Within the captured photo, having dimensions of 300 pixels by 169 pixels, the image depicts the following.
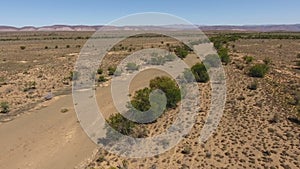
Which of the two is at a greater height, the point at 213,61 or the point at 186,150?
the point at 213,61

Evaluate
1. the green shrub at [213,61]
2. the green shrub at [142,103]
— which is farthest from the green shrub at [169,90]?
the green shrub at [213,61]

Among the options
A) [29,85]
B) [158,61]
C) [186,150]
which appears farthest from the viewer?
[158,61]

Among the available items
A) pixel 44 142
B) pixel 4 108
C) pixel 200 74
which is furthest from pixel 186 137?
pixel 4 108

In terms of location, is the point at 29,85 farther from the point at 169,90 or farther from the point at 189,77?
the point at 169,90

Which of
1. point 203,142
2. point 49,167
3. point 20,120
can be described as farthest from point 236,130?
point 20,120

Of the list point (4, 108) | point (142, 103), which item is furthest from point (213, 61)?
point (4, 108)

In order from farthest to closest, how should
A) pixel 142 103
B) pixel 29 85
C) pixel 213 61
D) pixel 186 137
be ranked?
1. pixel 213 61
2. pixel 29 85
3. pixel 142 103
4. pixel 186 137

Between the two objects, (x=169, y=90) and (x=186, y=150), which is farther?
(x=169, y=90)

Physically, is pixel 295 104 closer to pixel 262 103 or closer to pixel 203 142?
pixel 262 103

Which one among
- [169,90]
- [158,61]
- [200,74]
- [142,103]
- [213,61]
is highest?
[213,61]

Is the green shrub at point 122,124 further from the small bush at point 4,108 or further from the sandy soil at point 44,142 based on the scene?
the small bush at point 4,108

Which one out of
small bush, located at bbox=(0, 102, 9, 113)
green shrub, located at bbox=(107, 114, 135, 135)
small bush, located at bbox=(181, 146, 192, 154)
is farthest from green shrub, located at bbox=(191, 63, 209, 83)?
small bush, located at bbox=(0, 102, 9, 113)

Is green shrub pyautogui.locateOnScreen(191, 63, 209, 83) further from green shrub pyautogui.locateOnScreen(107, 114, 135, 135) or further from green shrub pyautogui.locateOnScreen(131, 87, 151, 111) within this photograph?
green shrub pyautogui.locateOnScreen(107, 114, 135, 135)
